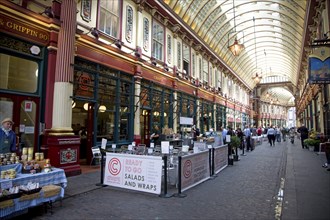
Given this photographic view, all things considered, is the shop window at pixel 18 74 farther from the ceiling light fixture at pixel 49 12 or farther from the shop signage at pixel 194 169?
the shop signage at pixel 194 169

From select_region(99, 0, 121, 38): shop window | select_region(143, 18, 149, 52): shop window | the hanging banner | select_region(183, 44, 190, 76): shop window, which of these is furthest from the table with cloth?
select_region(183, 44, 190, 76): shop window

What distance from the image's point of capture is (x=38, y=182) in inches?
197

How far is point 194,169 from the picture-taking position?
6875mm

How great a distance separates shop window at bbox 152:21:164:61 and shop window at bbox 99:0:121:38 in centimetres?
348

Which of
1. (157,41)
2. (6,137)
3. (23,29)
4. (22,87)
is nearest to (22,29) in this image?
(23,29)

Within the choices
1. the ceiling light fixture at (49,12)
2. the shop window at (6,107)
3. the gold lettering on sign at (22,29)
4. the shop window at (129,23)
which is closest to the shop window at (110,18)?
the shop window at (129,23)

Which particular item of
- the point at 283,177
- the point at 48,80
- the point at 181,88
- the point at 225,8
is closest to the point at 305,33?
the point at 225,8

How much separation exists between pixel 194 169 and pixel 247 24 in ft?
81.0

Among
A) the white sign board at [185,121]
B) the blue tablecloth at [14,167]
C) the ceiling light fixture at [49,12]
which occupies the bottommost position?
the blue tablecloth at [14,167]

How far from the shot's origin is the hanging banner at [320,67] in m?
9.28

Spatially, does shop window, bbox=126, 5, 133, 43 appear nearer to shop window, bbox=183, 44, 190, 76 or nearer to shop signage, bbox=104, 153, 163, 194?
shop window, bbox=183, 44, 190, 76

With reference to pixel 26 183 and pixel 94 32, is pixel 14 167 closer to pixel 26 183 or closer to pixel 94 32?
pixel 26 183

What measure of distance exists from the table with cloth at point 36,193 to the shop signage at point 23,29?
4.77 meters

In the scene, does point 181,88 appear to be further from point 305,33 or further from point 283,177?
point 283,177
